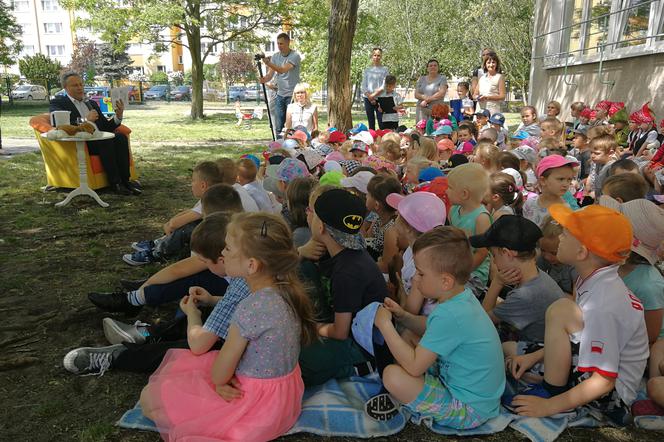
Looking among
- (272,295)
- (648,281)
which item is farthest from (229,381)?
(648,281)

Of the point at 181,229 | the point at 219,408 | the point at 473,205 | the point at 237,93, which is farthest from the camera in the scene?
the point at 237,93

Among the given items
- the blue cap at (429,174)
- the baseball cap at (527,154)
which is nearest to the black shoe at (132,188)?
the blue cap at (429,174)

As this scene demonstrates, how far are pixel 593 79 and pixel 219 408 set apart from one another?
33.3ft

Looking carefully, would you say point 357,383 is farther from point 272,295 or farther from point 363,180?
point 363,180

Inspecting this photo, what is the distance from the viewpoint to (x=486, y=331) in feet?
7.19

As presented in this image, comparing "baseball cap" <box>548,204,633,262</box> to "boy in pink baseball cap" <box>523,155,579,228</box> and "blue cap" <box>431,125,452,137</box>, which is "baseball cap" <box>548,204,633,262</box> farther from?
"blue cap" <box>431,125,452,137</box>

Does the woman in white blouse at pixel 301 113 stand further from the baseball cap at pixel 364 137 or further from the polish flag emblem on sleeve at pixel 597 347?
the polish flag emblem on sleeve at pixel 597 347

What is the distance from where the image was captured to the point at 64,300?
3672 mm

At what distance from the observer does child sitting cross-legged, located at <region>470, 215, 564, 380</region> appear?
2.54 metres

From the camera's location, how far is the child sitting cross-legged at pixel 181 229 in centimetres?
407

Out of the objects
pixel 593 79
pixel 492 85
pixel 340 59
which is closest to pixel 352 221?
pixel 492 85

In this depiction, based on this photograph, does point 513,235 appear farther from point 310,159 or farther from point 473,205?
point 310,159

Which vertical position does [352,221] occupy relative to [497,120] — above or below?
below

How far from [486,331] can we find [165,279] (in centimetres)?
206
